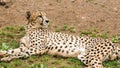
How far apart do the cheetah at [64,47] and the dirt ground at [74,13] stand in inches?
58.1

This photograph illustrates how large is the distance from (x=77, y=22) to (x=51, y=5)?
118cm

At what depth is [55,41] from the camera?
7992 millimetres

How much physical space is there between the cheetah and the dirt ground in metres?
1.48

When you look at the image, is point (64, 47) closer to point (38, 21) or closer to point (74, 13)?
point (38, 21)

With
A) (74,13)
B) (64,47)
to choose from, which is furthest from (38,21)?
(74,13)

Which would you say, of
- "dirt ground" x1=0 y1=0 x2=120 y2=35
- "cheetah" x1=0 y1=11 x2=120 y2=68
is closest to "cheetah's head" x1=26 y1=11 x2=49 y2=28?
"cheetah" x1=0 y1=11 x2=120 y2=68

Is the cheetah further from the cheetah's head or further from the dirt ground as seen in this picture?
the dirt ground

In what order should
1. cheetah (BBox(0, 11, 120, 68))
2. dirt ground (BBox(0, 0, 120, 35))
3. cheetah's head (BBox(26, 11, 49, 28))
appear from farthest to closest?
dirt ground (BBox(0, 0, 120, 35)), cheetah's head (BBox(26, 11, 49, 28)), cheetah (BBox(0, 11, 120, 68))

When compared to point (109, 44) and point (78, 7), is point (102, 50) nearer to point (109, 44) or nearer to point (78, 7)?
point (109, 44)

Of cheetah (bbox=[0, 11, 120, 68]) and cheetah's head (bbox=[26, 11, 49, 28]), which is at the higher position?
cheetah's head (bbox=[26, 11, 49, 28])

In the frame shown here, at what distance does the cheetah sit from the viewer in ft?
24.4

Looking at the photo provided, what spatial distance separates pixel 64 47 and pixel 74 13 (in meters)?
2.65

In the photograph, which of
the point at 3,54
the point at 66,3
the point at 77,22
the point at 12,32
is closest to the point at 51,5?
the point at 66,3

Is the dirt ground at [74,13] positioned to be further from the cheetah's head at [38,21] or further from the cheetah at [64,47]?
the cheetah at [64,47]
